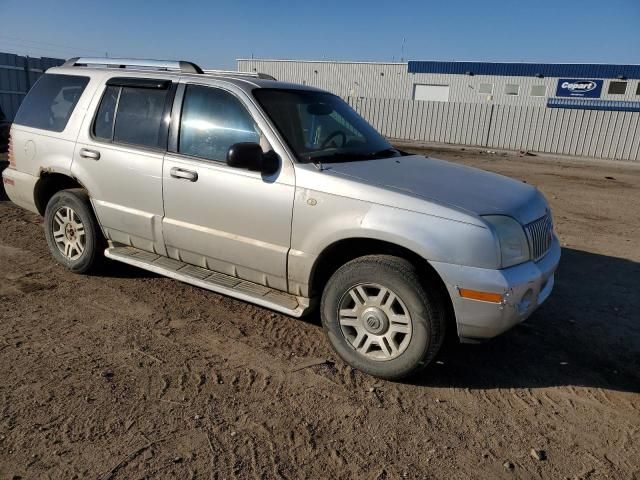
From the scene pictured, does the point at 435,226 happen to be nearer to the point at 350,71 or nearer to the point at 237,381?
the point at 237,381

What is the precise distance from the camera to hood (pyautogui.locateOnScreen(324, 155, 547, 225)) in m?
3.30

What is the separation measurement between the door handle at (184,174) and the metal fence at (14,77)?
14659 millimetres

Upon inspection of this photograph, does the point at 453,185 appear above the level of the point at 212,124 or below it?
below

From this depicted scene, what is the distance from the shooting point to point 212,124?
13.3ft

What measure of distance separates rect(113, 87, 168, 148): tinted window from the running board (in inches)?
39.2

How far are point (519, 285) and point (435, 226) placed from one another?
0.62m

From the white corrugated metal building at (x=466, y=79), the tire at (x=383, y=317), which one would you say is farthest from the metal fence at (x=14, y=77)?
the white corrugated metal building at (x=466, y=79)

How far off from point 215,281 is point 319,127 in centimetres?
152

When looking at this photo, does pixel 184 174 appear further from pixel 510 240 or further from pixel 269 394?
pixel 510 240

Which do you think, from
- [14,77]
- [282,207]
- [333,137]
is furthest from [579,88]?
[282,207]

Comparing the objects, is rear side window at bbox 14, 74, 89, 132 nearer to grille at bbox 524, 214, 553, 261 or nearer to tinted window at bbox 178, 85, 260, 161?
tinted window at bbox 178, 85, 260, 161

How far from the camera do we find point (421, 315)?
3223 mm

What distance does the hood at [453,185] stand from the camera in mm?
3299

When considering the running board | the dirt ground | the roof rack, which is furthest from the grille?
the roof rack
